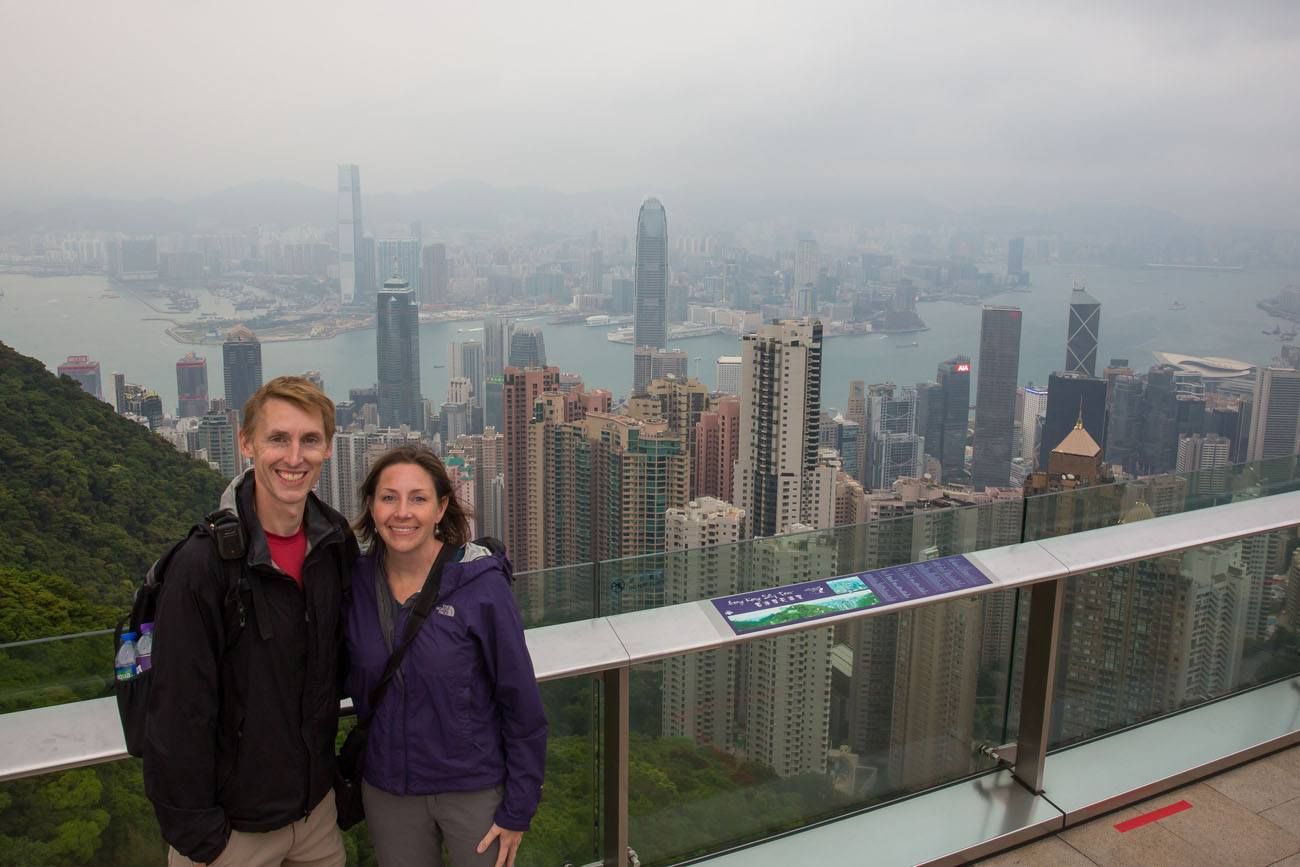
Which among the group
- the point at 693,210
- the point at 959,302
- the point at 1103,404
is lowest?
the point at 1103,404

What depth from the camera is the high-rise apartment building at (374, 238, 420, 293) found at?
35.8 metres

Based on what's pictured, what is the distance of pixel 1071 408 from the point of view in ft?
109

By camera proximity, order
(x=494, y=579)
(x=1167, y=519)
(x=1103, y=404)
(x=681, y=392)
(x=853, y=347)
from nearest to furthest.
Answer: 1. (x=494, y=579)
2. (x=1167, y=519)
3. (x=681, y=392)
4. (x=1103, y=404)
5. (x=853, y=347)

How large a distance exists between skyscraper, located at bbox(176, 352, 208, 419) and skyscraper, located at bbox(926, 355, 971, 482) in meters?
21.9

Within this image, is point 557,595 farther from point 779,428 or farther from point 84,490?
point 779,428

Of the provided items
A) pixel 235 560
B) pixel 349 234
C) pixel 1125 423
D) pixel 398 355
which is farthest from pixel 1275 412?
pixel 235 560

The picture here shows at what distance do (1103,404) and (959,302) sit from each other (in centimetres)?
1036

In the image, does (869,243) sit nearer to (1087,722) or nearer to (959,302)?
(959,302)

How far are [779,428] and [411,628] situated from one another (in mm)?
28563

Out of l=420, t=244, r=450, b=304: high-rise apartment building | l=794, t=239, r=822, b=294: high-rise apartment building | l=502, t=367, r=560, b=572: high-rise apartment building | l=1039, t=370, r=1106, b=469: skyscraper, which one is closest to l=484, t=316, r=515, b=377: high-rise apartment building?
l=420, t=244, r=450, b=304: high-rise apartment building

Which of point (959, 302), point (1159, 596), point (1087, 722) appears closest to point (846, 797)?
point (1087, 722)

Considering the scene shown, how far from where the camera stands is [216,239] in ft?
107

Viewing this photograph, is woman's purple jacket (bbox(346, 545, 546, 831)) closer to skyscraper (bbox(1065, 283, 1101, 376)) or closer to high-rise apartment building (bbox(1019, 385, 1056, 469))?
high-rise apartment building (bbox(1019, 385, 1056, 469))

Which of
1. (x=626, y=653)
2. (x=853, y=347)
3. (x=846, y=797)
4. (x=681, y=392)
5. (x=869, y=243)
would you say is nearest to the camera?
(x=626, y=653)
